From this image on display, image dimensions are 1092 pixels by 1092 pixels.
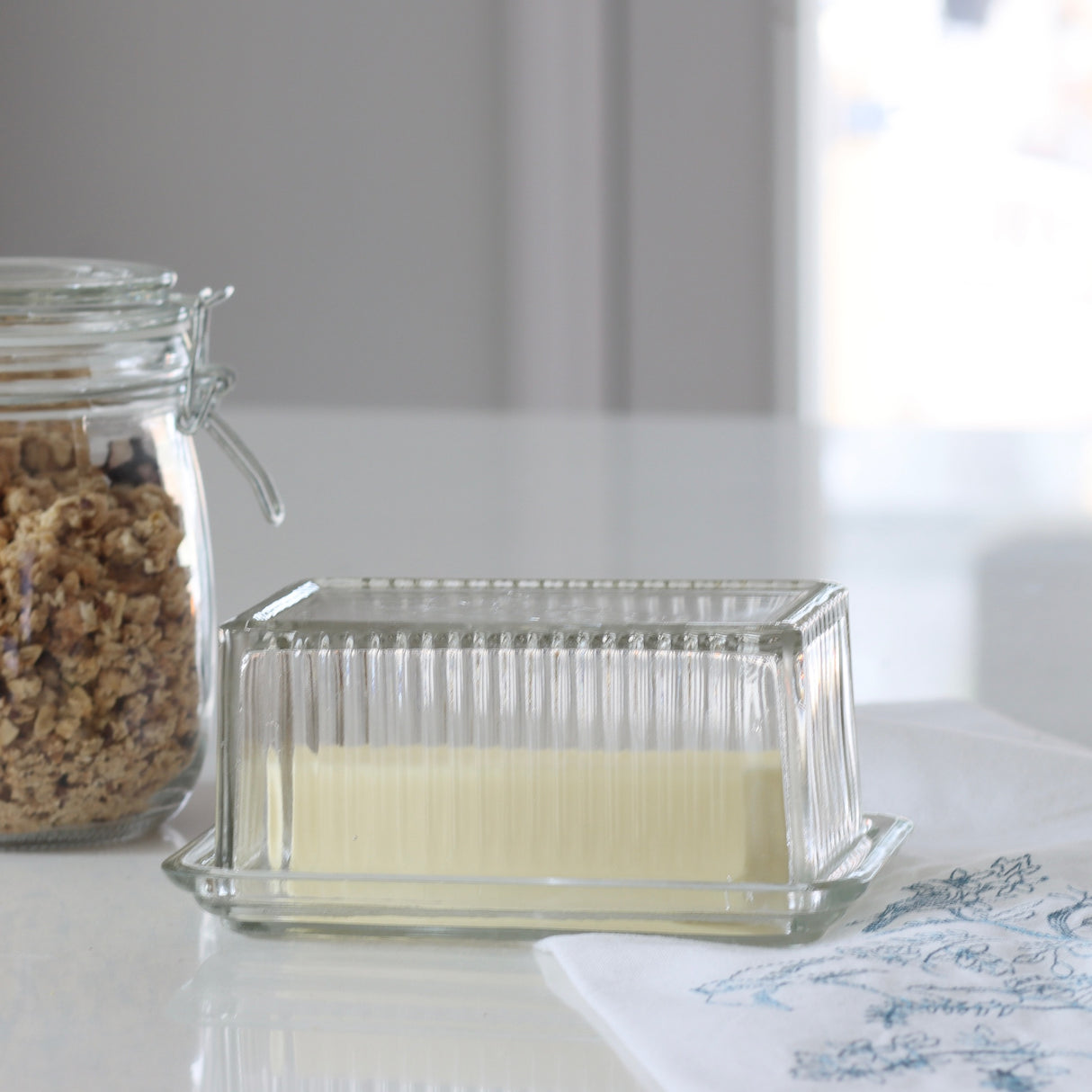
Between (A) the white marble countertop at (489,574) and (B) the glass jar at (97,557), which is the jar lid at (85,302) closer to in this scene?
(B) the glass jar at (97,557)

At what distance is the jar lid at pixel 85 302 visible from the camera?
0.44 m

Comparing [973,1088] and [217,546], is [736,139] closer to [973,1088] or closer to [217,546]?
[217,546]

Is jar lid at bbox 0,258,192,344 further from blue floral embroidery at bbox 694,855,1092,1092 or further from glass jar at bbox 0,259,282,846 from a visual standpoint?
blue floral embroidery at bbox 694,855,1092,1092

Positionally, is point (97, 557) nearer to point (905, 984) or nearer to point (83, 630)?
point (83, 630)

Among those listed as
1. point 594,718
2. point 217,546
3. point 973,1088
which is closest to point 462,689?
point 594,718

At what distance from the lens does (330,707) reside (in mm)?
381

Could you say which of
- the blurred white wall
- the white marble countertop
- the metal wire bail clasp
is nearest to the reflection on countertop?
the white marble countertop

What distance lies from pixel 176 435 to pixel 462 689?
0.49 ft

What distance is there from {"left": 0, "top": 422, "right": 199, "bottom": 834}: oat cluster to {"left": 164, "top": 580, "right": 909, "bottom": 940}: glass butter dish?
62mm

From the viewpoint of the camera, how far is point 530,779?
369 mm

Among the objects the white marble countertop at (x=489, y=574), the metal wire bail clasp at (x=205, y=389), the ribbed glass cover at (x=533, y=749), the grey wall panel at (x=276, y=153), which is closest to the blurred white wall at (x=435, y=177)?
the grey wall panel at (x=276, y=153)

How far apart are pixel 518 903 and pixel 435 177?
2.18 metres

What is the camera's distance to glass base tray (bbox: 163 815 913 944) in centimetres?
36

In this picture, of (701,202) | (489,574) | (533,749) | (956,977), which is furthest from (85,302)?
(701,202)
